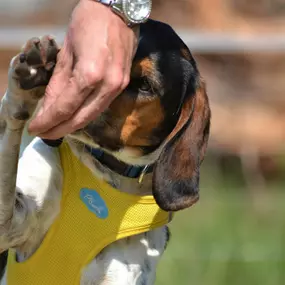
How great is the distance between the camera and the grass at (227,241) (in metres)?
6.73

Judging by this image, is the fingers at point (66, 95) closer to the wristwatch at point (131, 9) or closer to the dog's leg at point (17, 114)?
the dog's leg at point (17, 114)

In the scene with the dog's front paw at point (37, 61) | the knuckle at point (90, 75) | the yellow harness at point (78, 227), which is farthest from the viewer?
the yellow harness at point (78, 227)

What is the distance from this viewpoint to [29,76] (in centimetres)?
360

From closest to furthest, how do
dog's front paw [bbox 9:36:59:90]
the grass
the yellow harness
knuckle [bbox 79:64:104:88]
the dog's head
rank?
knuckle [bbox 79:64:104:88] < dog's front paw [bbox 9:36:59:90] < the dog's head < the yellow harness < the grass

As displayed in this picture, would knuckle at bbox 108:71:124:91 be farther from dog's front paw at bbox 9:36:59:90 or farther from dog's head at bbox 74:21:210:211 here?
dog's head at bbox 74:21:210:211

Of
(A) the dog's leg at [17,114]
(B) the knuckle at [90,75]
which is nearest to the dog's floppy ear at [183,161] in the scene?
(A) the dog's leg at [17,114]

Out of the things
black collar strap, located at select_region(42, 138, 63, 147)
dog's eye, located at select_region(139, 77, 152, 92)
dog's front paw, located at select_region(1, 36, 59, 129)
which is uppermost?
dog's front paw, located at select_region(1, 36, 59, 129)

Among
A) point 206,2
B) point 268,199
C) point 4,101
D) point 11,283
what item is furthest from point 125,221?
point 206,2

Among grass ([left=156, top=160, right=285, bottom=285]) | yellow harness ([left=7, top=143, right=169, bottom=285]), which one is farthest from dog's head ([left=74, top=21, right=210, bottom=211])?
grass ([left=156, top=160, right=285, bottom=285])

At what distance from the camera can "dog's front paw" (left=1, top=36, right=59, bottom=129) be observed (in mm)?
3539

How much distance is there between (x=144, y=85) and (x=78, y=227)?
702 mm

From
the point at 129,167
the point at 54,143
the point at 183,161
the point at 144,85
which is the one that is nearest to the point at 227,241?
the point at 129,167

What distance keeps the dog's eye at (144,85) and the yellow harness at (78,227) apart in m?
0.46

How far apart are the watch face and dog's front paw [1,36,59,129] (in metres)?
0.29
